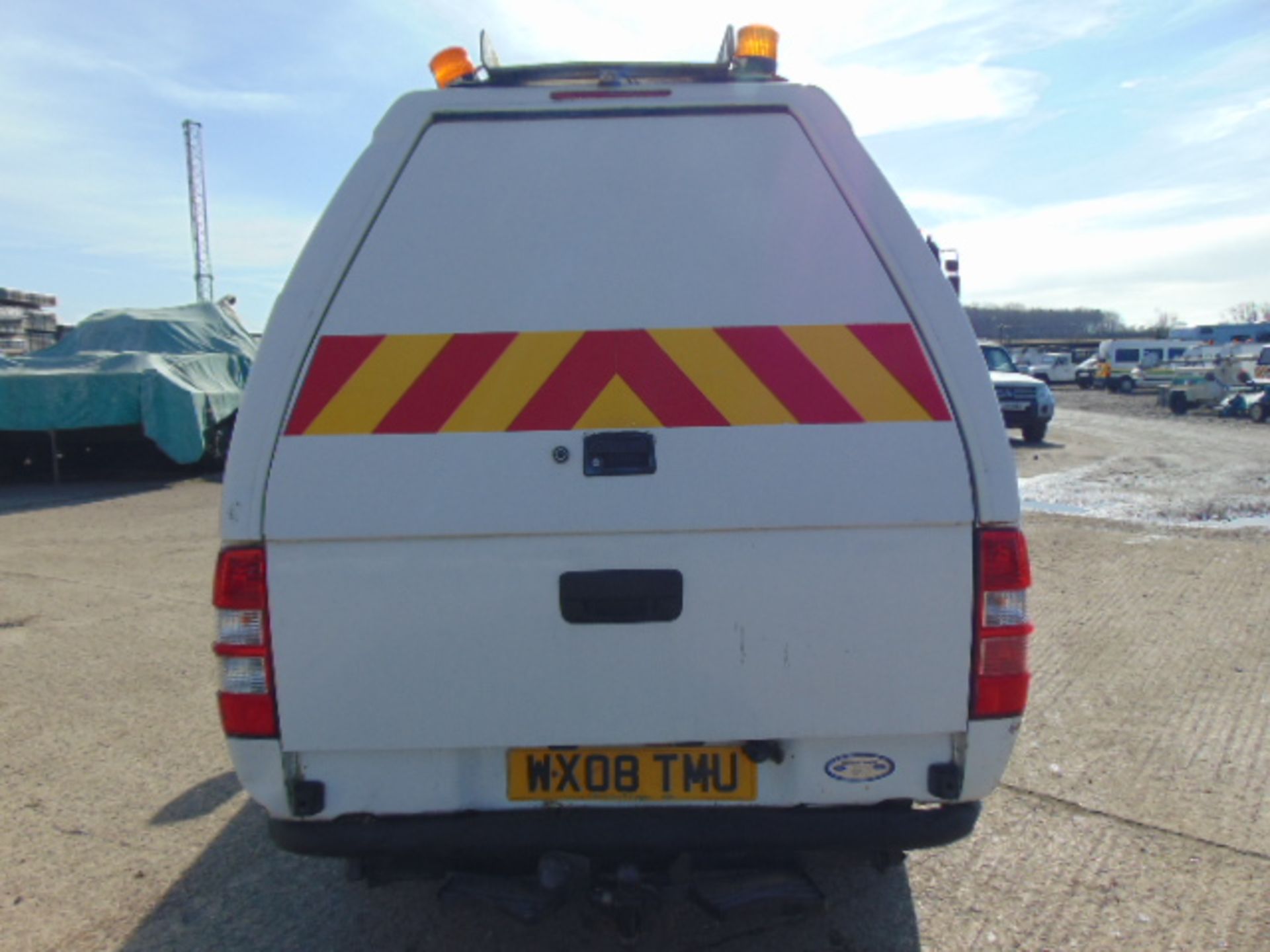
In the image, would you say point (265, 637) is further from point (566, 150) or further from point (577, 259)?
point (566, 150)

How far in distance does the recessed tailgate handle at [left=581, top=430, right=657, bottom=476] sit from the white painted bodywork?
38mm

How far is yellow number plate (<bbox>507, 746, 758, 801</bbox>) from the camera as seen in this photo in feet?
8.11

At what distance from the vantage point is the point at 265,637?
239 centimetres

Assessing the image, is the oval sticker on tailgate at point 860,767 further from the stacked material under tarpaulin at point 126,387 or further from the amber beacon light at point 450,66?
the stacked material under tarpaulin at point 126,387

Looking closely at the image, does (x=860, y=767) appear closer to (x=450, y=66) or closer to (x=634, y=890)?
(x=634, y=890)

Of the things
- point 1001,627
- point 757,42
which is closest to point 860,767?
point 1001,627

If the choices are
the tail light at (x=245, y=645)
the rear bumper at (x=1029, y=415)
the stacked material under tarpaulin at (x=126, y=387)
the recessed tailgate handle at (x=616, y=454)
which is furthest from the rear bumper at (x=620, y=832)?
the rear bumper at (x=1029, y=415)

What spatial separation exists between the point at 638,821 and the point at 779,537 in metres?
0.80

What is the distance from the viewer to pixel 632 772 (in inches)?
97.3

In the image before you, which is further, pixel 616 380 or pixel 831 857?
pixel 831 857

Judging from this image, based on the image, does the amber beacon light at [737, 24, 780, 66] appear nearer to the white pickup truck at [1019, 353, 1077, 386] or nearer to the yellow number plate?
the yellow number plate

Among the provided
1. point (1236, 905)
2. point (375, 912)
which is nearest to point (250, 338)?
point (375, 912)

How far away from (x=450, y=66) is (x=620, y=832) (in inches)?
88.6

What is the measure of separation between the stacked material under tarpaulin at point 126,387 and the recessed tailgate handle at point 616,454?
1378 centimetres
